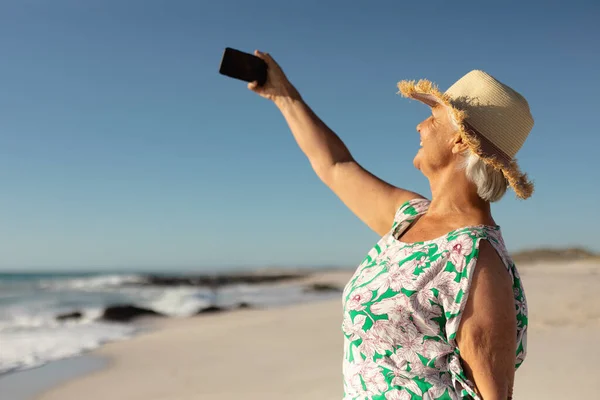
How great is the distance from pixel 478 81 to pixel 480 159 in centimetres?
28

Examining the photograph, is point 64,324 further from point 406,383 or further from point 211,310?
point 406,383

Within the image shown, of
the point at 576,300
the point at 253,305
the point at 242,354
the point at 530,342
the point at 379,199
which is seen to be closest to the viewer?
the point at 379,199

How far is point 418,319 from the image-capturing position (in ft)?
6.44

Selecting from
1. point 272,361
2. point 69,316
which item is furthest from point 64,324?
point 272,361

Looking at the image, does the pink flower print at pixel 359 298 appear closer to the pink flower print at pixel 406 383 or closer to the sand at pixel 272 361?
the pink flower print at pixel 406 383

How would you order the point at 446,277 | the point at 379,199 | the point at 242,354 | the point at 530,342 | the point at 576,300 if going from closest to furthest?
1. the point at 446,277
2. the point at 379,199
3. the point at 530,342
4. the point at 242,354
5. the point at 576,300

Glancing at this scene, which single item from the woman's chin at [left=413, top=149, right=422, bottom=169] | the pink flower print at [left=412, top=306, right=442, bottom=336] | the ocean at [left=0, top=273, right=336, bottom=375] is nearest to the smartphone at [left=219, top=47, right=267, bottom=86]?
the woman's chin at [left=413, top=149, right=422, bottom=169]

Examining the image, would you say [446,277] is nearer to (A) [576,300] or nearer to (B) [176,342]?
(B) [176,342]

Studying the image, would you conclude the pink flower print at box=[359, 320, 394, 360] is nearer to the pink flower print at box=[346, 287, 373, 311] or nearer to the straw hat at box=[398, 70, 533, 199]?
the pink flower print at box=[346, 287, 373, 311]

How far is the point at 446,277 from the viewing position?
193 cm

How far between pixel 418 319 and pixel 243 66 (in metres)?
1.31

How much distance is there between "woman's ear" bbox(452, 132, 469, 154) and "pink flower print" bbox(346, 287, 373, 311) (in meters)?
0.55

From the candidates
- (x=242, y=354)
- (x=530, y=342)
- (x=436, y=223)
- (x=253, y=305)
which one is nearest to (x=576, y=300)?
(x=530, y=342)

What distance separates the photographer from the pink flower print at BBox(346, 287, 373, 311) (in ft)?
6.77
